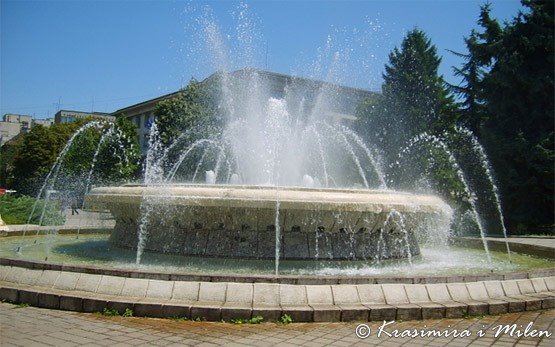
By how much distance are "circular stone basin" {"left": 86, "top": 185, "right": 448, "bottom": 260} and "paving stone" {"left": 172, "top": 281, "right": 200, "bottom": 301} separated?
76.0 inches

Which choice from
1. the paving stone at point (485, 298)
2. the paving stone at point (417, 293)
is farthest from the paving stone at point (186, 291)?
the paving stone at point (485, 298)

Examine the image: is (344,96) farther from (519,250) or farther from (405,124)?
(519,250)

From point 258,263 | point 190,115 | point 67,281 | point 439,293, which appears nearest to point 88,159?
point 190,115

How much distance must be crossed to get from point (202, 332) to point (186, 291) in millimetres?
736

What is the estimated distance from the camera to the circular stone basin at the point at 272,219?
22.6 ft

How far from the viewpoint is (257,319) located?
4.76 m

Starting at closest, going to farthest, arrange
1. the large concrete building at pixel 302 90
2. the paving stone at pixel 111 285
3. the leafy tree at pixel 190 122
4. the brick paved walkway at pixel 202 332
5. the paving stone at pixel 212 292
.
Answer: the brick paved walkway at pixel 202 332, the paving stone at pixel 212 292, the paving stone at pixel 111 285, the large concrete building at pixel 302 90, the leafy tree at pixel 190 122

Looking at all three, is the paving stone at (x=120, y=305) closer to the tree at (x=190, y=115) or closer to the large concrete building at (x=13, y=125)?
the tree at (x=190, y=115)

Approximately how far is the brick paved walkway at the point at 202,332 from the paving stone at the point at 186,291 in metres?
0.34

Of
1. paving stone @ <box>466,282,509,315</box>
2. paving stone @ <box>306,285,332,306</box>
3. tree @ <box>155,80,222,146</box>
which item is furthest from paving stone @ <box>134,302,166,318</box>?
tree @ <box>155,80,222,146</box>

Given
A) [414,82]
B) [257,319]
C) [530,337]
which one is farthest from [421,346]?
[414,82]

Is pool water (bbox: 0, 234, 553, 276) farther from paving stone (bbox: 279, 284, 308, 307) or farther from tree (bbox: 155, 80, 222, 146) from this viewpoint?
tree (bbox: 155, 80, 222, 146)

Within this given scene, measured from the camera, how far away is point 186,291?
16.6ft

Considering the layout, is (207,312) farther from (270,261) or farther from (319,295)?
(270,261)
